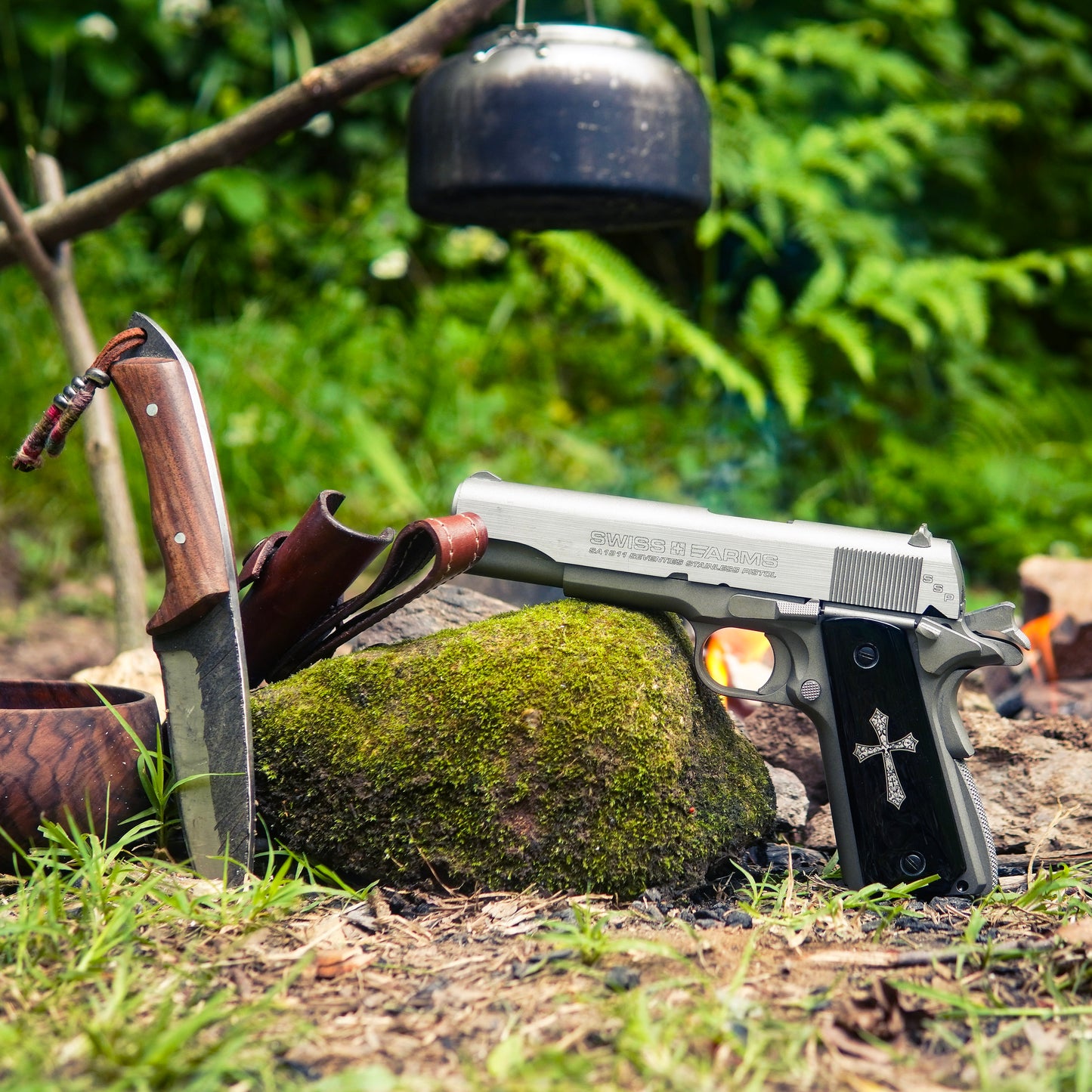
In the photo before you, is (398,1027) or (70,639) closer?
(398,1027)

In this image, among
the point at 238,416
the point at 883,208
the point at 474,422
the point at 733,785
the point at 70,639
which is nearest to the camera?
the point at 733,785

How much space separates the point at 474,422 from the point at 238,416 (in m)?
1.30

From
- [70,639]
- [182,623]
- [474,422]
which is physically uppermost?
[182,623]

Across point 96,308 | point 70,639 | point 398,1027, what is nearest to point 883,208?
point 96,308

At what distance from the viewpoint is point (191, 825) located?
2023 millimetres

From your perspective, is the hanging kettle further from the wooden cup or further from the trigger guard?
the wooden cup

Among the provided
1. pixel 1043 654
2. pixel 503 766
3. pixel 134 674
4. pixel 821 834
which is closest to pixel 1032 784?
pixel 821 834

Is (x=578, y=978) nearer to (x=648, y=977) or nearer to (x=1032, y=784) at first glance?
(x=648, y=977)

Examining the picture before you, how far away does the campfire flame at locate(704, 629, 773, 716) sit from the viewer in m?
3.07

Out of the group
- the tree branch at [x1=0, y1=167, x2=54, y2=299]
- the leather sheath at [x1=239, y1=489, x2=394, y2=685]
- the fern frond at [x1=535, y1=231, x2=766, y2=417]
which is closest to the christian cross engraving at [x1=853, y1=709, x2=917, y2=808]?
the leather sheath at [x1=239, y1=489, x2=394, y2=685]

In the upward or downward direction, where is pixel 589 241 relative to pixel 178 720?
upward

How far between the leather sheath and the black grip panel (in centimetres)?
97

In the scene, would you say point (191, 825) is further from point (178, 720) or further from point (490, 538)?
point (490, 538)

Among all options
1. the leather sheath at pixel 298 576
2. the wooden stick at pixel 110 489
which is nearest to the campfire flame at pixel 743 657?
the leather sheath at pixel 298 576
